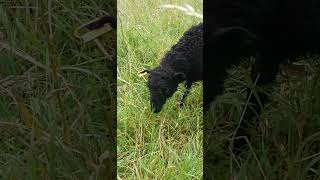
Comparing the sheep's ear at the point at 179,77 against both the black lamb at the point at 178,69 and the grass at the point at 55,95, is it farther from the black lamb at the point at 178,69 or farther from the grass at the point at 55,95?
the grass at the point at 55,95

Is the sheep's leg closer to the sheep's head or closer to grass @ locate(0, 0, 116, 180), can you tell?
the sheep's head

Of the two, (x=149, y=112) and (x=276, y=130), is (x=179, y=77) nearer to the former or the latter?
(x=149, y=112)

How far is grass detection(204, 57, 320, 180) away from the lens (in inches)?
50.5

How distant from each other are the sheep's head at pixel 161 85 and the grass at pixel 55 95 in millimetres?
130

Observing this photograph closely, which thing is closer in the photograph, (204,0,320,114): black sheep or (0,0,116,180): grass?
(204,0,320,114): black sheep

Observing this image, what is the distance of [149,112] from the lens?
1331 mm

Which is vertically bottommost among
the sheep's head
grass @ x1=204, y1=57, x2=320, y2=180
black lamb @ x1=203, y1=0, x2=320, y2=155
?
grass @ x1=204, y1=57, x2=320, y2=180

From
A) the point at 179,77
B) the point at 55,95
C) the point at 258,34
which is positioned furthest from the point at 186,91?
the point at 55,95

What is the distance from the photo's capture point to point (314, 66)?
1.28 meters

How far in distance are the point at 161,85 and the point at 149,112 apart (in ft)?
0.26

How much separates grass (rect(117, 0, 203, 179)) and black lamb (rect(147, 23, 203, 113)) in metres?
0.02

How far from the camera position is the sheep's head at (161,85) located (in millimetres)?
1302

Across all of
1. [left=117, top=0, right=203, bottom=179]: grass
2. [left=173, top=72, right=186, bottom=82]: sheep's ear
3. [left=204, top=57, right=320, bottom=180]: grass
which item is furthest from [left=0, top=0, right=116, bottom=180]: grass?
[left=204, top=57, right=320, bottom=180]: grass

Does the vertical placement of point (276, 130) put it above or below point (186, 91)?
below
